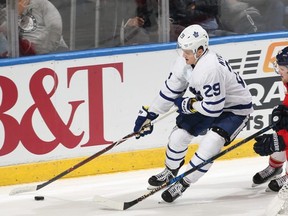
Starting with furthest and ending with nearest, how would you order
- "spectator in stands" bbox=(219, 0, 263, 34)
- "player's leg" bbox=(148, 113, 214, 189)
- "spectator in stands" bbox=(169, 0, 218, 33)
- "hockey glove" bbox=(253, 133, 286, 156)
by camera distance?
"spectator in stands" bbox=(219, 0, 263, 34), "spectator in stands" bbox=(169, 0, 218, 33), "player's leg" bbox=(148, 113, 214, 189), "hockey glove" bbox=(253, 133, 286, 156)

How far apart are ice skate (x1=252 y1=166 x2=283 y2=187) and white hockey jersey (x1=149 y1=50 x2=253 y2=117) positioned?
0.49 metres

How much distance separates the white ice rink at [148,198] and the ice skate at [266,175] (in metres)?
0.05

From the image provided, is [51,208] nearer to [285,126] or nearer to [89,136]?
[89,136]

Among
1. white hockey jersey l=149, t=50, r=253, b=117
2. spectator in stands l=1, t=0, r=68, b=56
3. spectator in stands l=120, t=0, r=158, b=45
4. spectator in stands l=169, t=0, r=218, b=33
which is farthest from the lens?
spectator in stands l=169, t=0, r=218, b=33

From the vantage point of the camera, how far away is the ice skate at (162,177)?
21.9 ft

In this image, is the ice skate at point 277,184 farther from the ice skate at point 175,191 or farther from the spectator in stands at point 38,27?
the spectator in stands at point 38,27

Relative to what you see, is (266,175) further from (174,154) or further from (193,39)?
(193,39)

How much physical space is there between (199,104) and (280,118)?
46 cm

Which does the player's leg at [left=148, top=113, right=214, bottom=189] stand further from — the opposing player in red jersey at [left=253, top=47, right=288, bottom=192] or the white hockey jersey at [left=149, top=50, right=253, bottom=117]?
the opposing player in red jersey at [left=253, top=47, right=288, bottom=192]

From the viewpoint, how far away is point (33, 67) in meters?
6.95

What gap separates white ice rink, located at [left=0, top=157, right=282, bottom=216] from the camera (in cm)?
631

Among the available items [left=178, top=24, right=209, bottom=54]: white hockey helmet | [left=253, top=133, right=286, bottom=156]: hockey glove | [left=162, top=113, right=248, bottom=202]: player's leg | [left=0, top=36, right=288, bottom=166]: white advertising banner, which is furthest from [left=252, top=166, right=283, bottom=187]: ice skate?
[left=178, top=24, right=209, bottom=54]: white hockey helmet

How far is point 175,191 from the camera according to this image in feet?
21.0

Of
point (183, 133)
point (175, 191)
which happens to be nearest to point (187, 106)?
point (183, 133)
